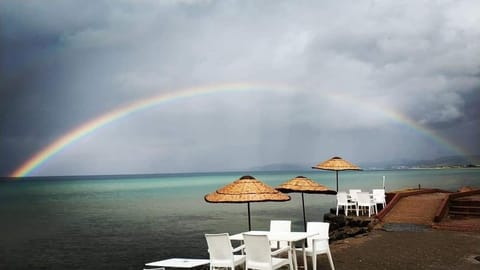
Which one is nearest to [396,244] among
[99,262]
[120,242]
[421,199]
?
[421,199]

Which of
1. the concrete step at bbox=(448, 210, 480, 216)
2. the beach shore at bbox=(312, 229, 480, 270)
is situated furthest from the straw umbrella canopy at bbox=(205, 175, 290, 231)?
the concrete step at bbox=(448, 210, 480, 216)

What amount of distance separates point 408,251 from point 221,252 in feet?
19.1

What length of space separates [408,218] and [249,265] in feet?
37.2

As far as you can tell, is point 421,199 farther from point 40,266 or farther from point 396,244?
point 40,266

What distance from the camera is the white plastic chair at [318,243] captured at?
8750 mm

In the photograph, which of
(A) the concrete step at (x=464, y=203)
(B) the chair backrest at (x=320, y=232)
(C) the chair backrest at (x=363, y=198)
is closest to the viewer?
(B) the chair backrest at (x=320, y=232)

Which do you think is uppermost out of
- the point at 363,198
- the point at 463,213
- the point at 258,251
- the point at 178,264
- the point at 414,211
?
the point at 363,198

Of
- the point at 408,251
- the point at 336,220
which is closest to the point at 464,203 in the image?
the point at 336,220

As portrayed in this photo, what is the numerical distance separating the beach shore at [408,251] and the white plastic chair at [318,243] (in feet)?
3.51

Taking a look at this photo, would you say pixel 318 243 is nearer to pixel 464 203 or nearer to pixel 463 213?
pixel 463 213

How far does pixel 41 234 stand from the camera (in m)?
30.8

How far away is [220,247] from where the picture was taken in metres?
7.93

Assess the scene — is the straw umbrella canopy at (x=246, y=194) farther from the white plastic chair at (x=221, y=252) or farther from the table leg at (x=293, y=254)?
the white plastic chair at (x=221, y=252)

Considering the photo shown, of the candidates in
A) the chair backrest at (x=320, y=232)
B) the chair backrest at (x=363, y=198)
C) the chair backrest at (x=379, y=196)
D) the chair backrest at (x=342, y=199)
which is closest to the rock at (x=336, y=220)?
the chair backrest at (x=342, y=199)
